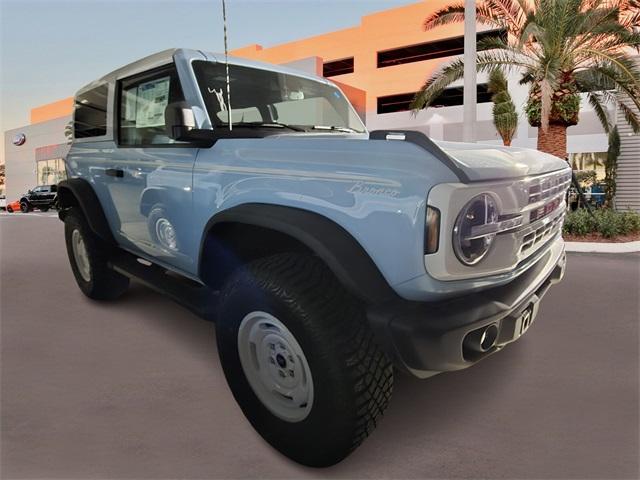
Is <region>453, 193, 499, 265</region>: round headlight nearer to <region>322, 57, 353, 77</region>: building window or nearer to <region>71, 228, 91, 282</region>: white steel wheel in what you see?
<region>71, 228, 91, 282</region>: white steel wheel

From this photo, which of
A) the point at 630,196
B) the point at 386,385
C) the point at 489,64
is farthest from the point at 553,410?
the point at 630,196

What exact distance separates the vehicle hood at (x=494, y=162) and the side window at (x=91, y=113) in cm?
311

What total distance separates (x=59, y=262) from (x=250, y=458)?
6.33 m

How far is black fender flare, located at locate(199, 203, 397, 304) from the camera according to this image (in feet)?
6.70

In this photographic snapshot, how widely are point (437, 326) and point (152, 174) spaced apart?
7.28ft

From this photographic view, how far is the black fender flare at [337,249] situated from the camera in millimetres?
2041

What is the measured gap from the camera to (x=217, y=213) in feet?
8.65

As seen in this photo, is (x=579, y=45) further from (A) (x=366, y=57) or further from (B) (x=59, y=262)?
(A) (x=366, y=57)

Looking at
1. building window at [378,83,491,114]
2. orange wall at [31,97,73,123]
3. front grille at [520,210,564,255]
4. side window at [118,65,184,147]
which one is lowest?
front grille at [520,210,564,255]

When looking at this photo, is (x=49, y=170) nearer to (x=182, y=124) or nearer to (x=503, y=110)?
(x=503, y=110)

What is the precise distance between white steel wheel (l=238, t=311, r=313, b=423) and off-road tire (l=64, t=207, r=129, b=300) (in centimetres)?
252

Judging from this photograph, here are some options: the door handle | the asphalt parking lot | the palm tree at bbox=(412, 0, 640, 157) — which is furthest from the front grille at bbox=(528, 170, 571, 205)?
the palm tree at bbox=(412, 0, 640, 157)

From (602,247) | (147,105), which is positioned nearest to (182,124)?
(147,105)

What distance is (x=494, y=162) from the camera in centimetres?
224
